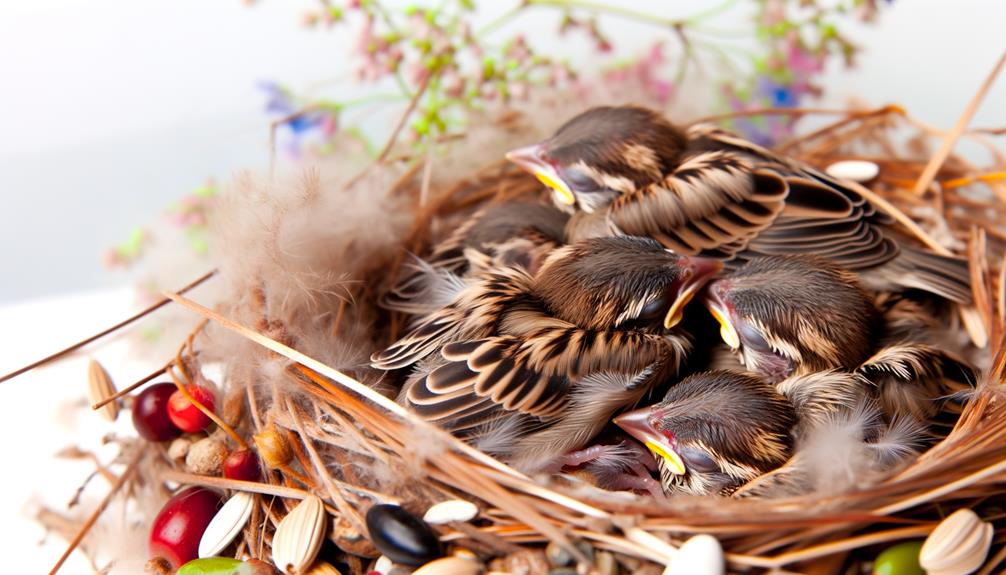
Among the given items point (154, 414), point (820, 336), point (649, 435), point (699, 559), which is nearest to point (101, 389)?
point (154, 414)

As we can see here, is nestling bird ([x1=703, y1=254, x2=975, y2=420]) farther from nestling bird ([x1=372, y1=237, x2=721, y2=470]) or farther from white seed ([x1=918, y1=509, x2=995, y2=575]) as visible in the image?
white seed ([x1=918, y1=509, x2=995, y2=575])

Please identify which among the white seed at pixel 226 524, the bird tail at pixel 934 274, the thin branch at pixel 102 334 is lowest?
the white seed at pixel 226 524

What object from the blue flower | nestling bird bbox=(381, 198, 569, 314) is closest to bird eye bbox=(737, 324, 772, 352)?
nestling bird bbox=(381, 198, 569, 314)

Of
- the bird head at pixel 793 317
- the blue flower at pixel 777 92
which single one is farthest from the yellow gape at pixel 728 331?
the blue flower at pixel 777 92

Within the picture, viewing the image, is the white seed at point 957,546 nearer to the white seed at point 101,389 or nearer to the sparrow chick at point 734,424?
the sparrow chick at point 734,424

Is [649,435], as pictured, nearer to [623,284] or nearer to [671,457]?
[671,457]

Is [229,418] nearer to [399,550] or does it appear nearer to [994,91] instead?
[399,550]

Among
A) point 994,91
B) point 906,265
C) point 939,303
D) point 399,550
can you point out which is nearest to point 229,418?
point 399,550
